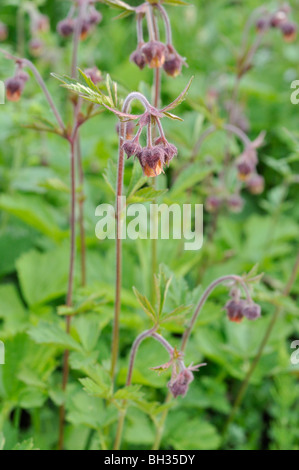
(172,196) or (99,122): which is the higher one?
(99,122)

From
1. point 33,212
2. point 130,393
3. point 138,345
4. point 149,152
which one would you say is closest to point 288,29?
point 33,212

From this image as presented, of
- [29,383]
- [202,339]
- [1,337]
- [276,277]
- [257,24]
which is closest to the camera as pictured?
[29,383]

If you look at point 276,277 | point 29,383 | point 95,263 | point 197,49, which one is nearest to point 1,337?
point 29,383

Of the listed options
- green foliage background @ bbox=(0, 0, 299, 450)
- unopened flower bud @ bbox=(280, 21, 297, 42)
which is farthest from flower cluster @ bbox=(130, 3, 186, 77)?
unopened flower bud @ bbox=(280, 21, 297, 42)

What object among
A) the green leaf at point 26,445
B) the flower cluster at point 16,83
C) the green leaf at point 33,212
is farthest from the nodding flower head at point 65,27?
the green leaf at point 26,445

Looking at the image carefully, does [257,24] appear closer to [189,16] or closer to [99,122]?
[99,122]

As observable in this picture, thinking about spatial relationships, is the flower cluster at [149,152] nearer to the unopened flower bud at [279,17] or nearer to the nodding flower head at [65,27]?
the nodding flower head at [65,27]

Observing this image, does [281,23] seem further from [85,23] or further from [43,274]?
[43,274]
